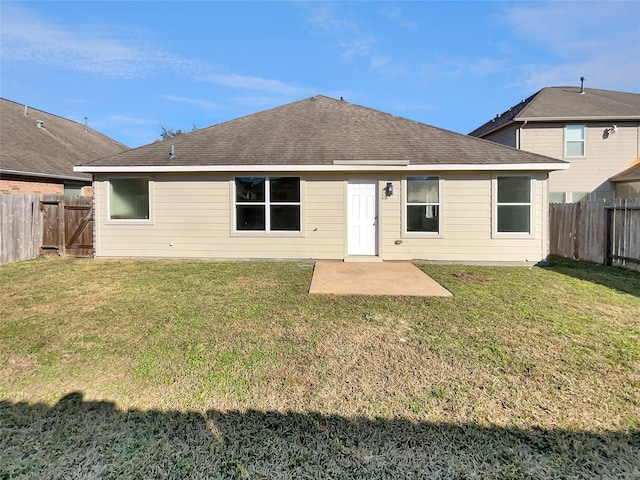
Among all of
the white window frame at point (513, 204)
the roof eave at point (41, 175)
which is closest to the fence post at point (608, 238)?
the white window frame at point (513, 204)

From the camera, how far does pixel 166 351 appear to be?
3.86m

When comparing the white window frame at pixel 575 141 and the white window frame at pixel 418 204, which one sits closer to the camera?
the white window frame at pixel 418 204

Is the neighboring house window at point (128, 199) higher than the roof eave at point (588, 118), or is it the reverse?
the roof eave at point (588, 118)

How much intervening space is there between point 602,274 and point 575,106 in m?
11.3

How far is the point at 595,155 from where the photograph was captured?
15336 mm

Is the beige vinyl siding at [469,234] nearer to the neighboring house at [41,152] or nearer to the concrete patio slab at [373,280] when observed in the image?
the concrete patio slab at [373,280]

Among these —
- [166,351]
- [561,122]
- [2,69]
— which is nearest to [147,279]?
[166,351]

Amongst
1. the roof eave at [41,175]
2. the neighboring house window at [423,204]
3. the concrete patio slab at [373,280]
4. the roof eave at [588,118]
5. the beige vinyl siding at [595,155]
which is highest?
the roof eave at [588,118]

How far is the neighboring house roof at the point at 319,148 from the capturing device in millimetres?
9367

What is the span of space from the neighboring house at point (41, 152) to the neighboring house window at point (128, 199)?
4.96m

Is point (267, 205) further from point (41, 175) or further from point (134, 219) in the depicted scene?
point (41, 175)

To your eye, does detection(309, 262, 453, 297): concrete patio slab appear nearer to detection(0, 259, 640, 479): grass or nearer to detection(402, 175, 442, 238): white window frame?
detection(0, 259, 640, 479): grass

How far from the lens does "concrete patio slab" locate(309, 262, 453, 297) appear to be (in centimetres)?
641

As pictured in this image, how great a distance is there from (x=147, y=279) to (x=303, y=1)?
955cm
